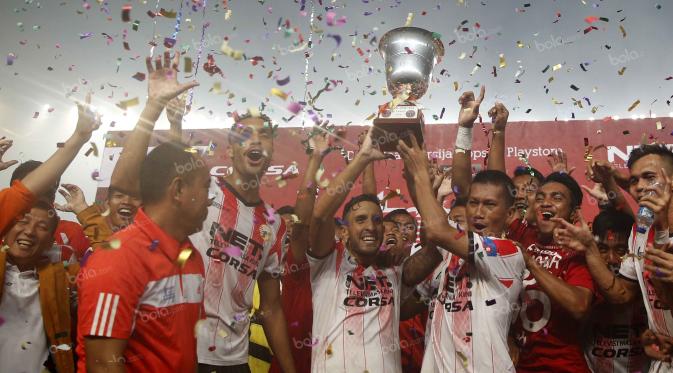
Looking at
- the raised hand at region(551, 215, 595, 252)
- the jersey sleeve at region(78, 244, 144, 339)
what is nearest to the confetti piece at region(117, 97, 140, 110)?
the jersey sleeve at region(78, 244, 144, 339)

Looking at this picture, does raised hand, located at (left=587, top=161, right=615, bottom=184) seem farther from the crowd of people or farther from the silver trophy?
the silver trophy

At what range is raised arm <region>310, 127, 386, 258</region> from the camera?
3.20 metres

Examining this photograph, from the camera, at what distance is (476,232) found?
326 centimetres

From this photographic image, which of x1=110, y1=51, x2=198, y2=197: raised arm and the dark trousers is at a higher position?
x1=110, y1=51, x2=198, y2=197: raised arm

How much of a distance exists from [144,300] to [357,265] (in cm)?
176

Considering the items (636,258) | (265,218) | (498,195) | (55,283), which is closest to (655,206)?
(636,258)

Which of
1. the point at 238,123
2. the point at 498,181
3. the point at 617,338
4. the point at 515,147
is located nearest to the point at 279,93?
the point at 238,123

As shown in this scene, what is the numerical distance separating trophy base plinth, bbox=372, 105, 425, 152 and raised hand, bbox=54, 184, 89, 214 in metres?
2.59

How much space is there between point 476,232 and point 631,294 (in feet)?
3.53

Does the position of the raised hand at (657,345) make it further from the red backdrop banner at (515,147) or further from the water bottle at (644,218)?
the red backdrop banner at (515,147)

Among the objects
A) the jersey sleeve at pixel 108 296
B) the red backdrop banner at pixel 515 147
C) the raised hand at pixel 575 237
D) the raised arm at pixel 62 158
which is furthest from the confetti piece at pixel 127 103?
the red backdrop banner at pixel 515 147

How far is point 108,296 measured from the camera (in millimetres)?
1885

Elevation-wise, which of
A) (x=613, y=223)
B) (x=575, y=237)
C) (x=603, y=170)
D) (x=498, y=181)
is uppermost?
(x=603, y=170)

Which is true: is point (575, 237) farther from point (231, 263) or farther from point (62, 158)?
point (62, 158)
